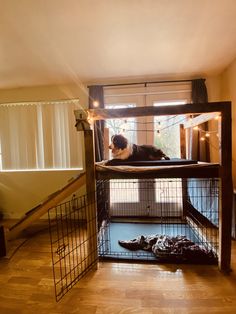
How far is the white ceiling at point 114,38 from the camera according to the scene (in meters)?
1.78

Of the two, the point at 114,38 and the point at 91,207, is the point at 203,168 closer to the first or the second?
the point at 91,207

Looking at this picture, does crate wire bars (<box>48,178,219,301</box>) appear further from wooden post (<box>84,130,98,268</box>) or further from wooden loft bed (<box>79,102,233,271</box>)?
wooden loft bed (<box>79,102,233,271</box>)

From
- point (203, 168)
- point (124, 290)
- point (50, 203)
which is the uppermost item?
point (203, 168)

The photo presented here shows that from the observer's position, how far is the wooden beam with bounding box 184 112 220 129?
207 cm

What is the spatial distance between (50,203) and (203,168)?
186 centimetres

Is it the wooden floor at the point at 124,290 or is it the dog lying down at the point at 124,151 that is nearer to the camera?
the wooden floor at the point at 124,290

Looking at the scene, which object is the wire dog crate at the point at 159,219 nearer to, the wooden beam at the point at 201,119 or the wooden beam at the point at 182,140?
the wooden beam at the point at 182,140

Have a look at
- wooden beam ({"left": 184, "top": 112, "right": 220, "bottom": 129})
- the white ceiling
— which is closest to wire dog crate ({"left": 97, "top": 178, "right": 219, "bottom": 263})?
wooden beam ({"left": 184, "top": 112, "right": 220, "bottom": 129})

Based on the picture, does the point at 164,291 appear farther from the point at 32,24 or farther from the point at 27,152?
the point at 27,152

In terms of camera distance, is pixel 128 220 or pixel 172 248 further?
pixel 128 220

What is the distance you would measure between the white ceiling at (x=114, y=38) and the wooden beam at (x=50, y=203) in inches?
59.4

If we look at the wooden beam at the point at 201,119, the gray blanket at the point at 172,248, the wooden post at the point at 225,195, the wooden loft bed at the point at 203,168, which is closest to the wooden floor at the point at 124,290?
the gray blanket at the point at 172,248

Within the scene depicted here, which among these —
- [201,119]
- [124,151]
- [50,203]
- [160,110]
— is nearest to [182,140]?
[201,119]

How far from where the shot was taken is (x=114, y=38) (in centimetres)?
226
